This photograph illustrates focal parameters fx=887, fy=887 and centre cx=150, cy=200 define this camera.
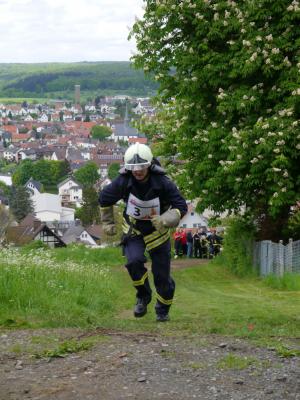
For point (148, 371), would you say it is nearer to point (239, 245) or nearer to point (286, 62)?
point (286, 62)

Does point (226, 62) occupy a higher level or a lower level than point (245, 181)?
higher

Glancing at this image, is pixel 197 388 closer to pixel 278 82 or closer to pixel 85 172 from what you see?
pixel 278 82

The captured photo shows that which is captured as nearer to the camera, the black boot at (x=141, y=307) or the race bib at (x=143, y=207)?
the race bib at (x=143, y=207)

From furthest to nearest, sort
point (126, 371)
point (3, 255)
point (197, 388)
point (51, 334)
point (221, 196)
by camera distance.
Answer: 1. point (221, 196)
2. point (3, 255)
3. point (51, 334)
4. point (126, 371)
5. point (197, 388)

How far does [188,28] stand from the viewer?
24.3 m

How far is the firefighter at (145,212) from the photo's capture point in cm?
1002

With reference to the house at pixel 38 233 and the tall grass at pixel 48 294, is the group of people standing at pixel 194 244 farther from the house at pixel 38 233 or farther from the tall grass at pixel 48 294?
the house at pixel 38 233

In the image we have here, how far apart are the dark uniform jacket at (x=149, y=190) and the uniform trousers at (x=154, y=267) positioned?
34 cm

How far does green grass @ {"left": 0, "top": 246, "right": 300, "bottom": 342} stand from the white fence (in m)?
3.59

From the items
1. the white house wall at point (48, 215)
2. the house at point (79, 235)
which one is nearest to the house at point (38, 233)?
the house at point (79, 235)

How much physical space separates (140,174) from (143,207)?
0.46 m

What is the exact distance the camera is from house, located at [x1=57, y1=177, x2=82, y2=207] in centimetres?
17538

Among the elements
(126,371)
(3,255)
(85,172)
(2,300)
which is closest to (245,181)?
(3,255)

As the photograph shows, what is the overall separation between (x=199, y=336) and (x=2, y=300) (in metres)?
3.73
